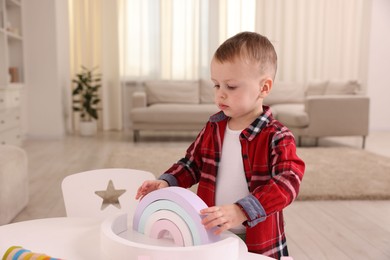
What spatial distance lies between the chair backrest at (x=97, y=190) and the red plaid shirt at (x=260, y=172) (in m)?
0.20

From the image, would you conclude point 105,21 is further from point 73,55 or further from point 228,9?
point 228,9

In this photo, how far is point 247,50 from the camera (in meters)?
0.89

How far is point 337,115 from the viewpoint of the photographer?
16.1 feet

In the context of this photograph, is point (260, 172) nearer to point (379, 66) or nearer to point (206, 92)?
point (206, 92)

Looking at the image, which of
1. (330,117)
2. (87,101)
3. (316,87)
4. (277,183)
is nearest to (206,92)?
(316,87)

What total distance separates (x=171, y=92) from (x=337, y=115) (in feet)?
7.28

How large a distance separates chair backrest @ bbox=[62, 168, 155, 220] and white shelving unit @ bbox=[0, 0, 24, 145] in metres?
3.47

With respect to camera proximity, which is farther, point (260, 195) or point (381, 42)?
point (381, 42)

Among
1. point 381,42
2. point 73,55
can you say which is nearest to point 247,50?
point 73,55

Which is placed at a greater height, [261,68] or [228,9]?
[228,9]

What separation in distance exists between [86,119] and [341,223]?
4.45 meters

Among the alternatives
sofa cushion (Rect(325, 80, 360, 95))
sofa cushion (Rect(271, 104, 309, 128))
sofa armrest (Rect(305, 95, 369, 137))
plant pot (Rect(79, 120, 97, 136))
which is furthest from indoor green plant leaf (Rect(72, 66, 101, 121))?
sofa cushion (Rect(325, 80, 360, 95))

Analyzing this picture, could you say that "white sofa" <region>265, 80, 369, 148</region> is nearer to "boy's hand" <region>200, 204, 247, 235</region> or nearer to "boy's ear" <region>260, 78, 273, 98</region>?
"boy's ear" <region>260, 78, 273, 98</region>

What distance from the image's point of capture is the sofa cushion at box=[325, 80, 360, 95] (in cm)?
575
